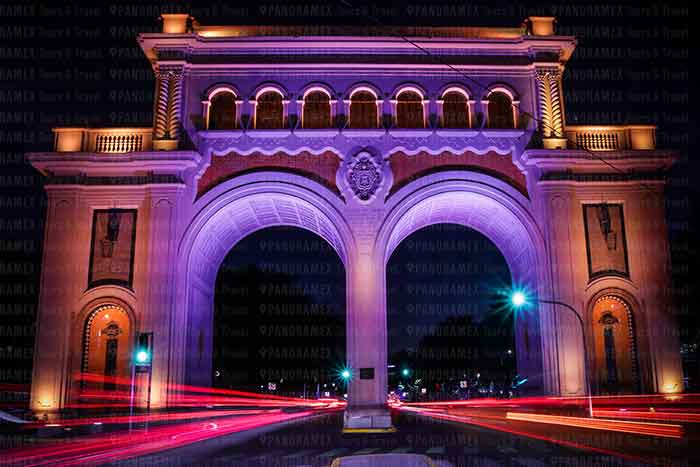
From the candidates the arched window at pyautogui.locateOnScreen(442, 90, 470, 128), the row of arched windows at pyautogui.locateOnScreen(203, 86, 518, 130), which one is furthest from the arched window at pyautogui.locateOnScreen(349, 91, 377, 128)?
the arched window at pyautogui.locateOnScreen(442, 90, 470, 128)

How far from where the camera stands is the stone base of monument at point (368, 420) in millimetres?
24453

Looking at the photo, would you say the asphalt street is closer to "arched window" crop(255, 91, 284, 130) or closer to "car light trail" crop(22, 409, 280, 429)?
"car light trail" crop(22, 409, 280, 429)

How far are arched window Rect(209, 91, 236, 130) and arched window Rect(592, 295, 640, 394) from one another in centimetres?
1989

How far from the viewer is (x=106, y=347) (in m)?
29.2

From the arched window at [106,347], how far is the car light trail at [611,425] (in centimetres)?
1835

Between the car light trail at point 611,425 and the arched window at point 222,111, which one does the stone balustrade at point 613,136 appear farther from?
the arched window at point 222,111

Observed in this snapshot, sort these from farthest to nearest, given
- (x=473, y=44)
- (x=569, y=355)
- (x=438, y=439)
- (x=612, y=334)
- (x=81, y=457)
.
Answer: (x=473, y=44) → (x=612, y=334) → (x=569, y=355) → (x=438, y=439) → (x=81, y=457)

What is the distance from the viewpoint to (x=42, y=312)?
28031mm

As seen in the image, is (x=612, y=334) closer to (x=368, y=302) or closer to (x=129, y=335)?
(x=368, y=302)

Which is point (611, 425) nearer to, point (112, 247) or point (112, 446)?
point (112, 446)

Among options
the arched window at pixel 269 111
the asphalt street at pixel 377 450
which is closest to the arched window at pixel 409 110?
the arched window at pixel 269 111

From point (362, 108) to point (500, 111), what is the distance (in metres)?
7.00

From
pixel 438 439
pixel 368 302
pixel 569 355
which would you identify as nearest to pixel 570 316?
pixel 569 355

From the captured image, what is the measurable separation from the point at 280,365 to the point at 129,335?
47417 mm
